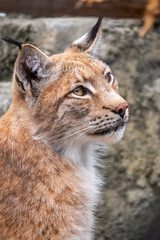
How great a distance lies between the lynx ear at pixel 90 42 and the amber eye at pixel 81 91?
2.23ft

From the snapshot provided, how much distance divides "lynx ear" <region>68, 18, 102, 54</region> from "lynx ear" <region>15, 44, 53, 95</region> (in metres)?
0.67

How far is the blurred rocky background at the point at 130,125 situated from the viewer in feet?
16.4

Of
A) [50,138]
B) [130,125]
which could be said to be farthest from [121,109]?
[130,125]

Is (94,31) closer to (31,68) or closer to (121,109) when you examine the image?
(31,68)

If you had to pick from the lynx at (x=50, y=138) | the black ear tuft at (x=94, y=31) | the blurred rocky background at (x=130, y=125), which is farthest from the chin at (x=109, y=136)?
the blurred rocky background at (x=130, y=125)

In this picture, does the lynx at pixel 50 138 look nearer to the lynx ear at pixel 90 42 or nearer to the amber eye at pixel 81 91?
the amber eye at pixel 81 91

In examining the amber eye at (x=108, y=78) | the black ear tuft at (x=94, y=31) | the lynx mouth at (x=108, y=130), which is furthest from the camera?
the black ear tuft at (x=94, y=31)

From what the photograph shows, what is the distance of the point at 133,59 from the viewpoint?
5.30m

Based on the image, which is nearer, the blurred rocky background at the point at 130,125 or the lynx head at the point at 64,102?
the lynx head at the point at 64,102

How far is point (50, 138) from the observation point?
3402mm

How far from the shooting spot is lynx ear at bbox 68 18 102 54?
395cm

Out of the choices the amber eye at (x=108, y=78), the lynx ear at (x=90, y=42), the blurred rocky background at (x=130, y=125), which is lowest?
the blurred rocky background at (x=130, y=125)

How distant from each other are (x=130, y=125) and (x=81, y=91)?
1885 mm

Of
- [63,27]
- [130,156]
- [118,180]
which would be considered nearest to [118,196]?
[118,180]
